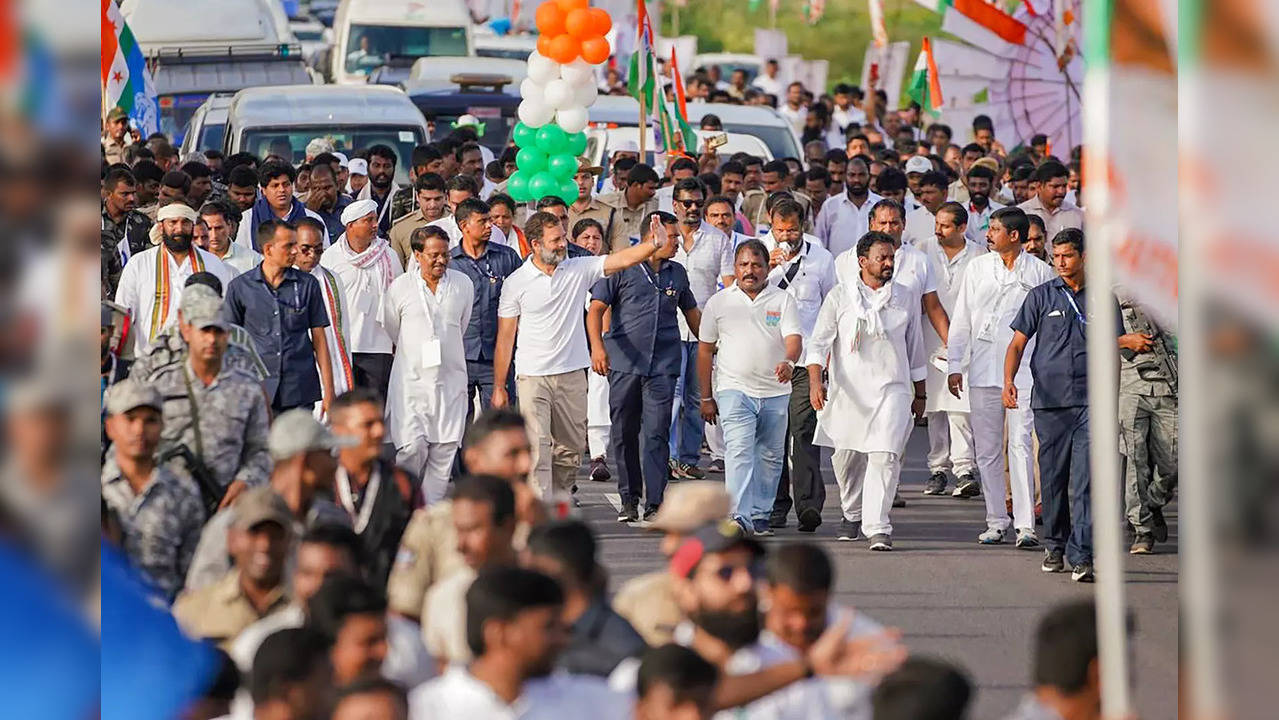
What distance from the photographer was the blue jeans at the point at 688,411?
1330cm

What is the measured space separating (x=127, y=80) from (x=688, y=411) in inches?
263

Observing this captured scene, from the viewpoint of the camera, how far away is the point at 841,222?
54.9 feet

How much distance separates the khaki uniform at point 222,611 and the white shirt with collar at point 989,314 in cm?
599

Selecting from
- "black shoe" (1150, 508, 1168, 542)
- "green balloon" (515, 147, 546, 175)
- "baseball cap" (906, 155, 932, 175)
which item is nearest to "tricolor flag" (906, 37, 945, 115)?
"baseball cap" (906, 155, 932, 175)

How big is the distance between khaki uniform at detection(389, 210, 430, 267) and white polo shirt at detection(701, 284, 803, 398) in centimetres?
299

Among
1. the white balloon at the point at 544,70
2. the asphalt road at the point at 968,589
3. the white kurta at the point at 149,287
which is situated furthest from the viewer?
the white balloon at the point at 544,70

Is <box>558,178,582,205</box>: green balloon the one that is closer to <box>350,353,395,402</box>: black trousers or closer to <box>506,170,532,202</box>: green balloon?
<box>506,170,532,202</box>: green balloon

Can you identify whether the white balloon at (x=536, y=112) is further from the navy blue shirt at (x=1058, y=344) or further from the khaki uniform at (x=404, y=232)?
the navy blue shirt at (x=1058, y=344)

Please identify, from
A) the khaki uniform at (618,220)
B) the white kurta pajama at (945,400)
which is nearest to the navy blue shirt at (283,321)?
the white kurta pajama at (945,400)

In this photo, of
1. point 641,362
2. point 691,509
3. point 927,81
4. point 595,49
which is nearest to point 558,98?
point 595,49

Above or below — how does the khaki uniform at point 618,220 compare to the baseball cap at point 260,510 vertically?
above

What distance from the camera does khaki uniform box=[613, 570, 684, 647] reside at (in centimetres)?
631

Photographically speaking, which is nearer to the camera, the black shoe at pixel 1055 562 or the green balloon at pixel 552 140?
the black shoe at pixel 1055 562

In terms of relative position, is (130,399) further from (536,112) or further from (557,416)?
(536,112)
